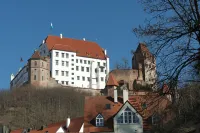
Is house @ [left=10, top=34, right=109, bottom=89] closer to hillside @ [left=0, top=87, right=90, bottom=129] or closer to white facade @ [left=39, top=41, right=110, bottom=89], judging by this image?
white facade @ [left=39, top=41, right=110, bottom=89]

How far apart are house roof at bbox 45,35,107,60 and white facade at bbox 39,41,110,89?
1.34m

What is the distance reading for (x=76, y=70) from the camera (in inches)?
4011

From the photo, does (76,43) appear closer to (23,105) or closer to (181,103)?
(23,105)

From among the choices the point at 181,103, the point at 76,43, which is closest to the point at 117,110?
the point at 181,103

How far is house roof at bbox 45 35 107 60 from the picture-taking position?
104m

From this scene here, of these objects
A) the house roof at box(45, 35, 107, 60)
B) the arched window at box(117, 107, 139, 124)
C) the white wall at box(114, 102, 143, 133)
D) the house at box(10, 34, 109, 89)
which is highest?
the house roof at box(45, 35, 107, 60)

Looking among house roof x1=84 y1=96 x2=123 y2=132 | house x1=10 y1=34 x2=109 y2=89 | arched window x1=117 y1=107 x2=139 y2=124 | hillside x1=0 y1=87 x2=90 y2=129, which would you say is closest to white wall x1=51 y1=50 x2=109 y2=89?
house x1=10 y1=34 x2=109 y2=89

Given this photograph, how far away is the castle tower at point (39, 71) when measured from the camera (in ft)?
316

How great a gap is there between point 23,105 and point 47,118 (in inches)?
Answer: 433

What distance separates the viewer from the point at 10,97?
90.7 meters

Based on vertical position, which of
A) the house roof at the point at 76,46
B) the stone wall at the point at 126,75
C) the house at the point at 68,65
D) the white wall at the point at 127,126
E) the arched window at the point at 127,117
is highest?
the house roof at the point at 76,46

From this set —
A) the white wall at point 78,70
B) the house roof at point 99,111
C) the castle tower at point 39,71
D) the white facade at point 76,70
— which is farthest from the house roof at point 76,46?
the house roof at point 99,111

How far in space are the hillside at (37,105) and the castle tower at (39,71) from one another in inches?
154

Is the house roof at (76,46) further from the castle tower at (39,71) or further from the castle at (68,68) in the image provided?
the castle tower at (39,71)
